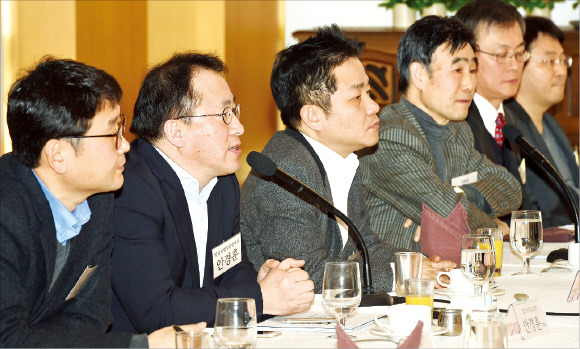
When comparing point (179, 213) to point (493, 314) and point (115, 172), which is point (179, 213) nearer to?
point (115, 172)

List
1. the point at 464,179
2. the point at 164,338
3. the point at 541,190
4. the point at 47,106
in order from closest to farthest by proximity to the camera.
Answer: the point at 164,338 → the point at 47,106 → the point at 464,179 → the point at 541,190

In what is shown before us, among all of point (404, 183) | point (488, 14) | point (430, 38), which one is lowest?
point (404, 183)

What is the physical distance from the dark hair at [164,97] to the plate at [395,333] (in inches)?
34.5

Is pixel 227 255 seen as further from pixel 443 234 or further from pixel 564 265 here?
pixel 564 265

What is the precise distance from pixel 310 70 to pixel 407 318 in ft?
4.31

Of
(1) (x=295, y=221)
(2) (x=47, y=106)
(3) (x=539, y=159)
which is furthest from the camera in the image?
(3) (x=539, y=159)

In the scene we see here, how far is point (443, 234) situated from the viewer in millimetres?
2498

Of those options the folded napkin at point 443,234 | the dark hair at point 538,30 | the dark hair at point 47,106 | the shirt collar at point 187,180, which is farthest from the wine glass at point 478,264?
the dark hair at point 538,30

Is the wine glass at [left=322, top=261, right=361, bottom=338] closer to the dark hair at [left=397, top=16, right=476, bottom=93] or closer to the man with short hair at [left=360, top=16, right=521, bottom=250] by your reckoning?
the man with short hair at [left=360, top=16, right=521, bottom=250]

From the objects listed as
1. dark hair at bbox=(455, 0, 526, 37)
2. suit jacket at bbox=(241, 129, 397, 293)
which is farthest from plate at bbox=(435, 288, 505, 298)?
dark hair at bbox=(455, 0, 526, 37)

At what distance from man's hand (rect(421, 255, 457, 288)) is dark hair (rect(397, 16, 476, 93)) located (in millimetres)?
1244

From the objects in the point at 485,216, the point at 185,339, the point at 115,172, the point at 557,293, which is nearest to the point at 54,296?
the point at 115,172

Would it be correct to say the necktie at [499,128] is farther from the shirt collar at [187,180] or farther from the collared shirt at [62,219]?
the collared shirt at [62,219]

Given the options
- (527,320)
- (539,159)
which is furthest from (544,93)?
(527,320)
